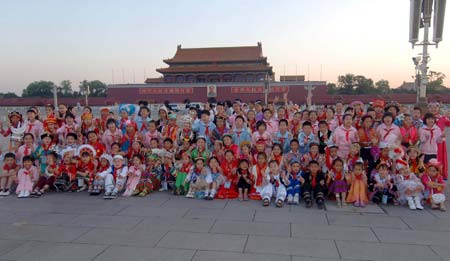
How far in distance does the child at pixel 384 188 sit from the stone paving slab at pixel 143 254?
2859 mm

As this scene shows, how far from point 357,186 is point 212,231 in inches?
86.9

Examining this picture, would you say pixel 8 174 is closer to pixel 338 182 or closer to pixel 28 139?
pixel 28 139

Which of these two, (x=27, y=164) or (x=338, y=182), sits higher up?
(x=27, y=164)

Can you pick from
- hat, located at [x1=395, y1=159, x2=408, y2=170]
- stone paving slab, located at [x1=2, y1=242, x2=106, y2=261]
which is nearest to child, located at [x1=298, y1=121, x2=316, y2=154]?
hat, located at [x1=395, y1=159, x2=408, y2=170]

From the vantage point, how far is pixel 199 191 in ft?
16.9

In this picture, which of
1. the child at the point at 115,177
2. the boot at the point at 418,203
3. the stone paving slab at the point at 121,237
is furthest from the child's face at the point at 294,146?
the child at the point at 115,177

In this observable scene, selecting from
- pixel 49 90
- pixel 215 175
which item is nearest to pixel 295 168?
pixel 215 175

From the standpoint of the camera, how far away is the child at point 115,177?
203 inches

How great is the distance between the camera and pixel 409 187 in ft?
14.9

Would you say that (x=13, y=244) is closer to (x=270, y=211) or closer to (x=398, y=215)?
(x=270, y=211)

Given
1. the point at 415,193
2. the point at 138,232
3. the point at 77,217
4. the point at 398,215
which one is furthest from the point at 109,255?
the point at 415,193

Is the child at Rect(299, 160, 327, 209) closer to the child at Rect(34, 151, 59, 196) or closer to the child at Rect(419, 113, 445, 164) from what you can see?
the child at Rect(419, 113, 445, 164)

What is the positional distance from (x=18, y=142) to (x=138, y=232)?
12.2 ft

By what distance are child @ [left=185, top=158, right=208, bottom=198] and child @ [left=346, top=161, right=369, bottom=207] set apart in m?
2.06
